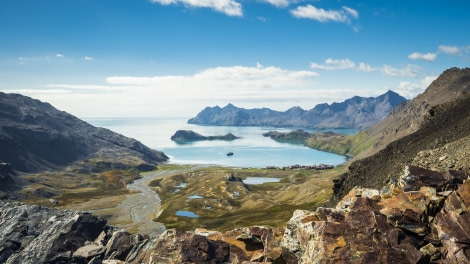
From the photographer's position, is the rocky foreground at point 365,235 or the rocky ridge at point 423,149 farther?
the rocky ridge at point 423,149

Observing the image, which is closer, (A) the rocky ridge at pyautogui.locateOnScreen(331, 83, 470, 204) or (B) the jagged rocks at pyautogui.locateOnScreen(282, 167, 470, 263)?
(B) the jagged rocks at pyautogui.locateOnScreen(282, 167, 470, 263)

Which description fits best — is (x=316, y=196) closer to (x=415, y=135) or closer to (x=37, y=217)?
(x=415, y=135)

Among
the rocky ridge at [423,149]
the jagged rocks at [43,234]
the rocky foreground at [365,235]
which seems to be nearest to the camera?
the rocky foreground at [365,235]

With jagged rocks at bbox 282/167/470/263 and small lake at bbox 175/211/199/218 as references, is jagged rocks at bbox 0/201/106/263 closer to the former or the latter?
jagged rocks at bbox 282/167/470/263

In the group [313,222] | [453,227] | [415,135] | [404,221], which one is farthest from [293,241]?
[415,135]

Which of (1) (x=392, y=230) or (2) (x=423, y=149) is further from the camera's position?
(2) (x=423, y=149)

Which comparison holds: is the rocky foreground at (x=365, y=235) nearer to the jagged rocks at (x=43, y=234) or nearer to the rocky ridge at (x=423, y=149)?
the jagged rocks at (x=43, y=234)

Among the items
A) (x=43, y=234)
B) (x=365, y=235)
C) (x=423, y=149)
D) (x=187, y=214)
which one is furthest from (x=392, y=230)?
(x=187, y=214)

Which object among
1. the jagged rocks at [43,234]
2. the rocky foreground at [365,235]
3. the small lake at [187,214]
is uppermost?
the rocky foreground at [365,235]

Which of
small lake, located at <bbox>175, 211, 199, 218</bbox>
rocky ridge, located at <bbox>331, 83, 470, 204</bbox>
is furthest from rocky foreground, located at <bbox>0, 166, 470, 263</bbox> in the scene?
small lake, located at <bbox>175, 211, 199, 218</bbox>

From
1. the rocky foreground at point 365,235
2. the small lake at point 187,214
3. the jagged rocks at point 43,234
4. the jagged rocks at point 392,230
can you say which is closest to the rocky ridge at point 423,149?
the rocky foreground at point 365,235

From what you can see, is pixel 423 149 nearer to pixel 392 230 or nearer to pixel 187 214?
pixel 392 230

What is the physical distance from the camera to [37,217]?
85.7 m

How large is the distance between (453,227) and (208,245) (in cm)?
2459
